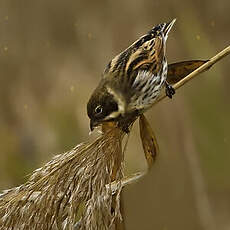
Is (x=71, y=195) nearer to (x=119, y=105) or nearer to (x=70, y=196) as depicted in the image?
(x=70, y=196)

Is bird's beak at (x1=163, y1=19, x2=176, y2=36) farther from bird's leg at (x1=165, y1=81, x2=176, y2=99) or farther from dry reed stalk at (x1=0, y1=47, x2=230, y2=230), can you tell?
dry reed stalk at (x1=0, y1=47, x2=230, y2=230)

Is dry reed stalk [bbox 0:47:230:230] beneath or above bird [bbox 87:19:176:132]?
beneath

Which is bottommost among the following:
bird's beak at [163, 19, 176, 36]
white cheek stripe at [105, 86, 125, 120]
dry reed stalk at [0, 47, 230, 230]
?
dry reed stalk at [0, 47, 230, 230]

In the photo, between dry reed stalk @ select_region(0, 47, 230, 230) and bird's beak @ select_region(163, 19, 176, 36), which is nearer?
dry reed stalk @ select_region(0, 47, 230, 230)

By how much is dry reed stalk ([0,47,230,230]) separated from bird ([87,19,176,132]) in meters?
0.07

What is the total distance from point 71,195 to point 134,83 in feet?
0.70

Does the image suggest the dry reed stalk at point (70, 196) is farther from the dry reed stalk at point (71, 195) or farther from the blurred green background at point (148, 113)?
the blurred green background at point (148, 113)

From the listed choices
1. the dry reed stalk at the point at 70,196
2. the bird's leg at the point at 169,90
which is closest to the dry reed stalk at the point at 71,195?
→ the dry reed stalk at the point at 70,196

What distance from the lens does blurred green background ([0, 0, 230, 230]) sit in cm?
106

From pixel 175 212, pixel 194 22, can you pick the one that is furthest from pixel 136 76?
pixel 175 212

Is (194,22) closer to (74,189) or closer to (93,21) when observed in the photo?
(93,21)

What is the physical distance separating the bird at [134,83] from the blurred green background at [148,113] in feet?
0.12

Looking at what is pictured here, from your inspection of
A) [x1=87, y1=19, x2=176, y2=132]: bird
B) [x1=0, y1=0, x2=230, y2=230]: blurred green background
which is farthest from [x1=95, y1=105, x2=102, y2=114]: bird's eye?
[x1=0, y1=0, x2=230, y2=230]: blurred green background

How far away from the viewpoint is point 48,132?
124cm
